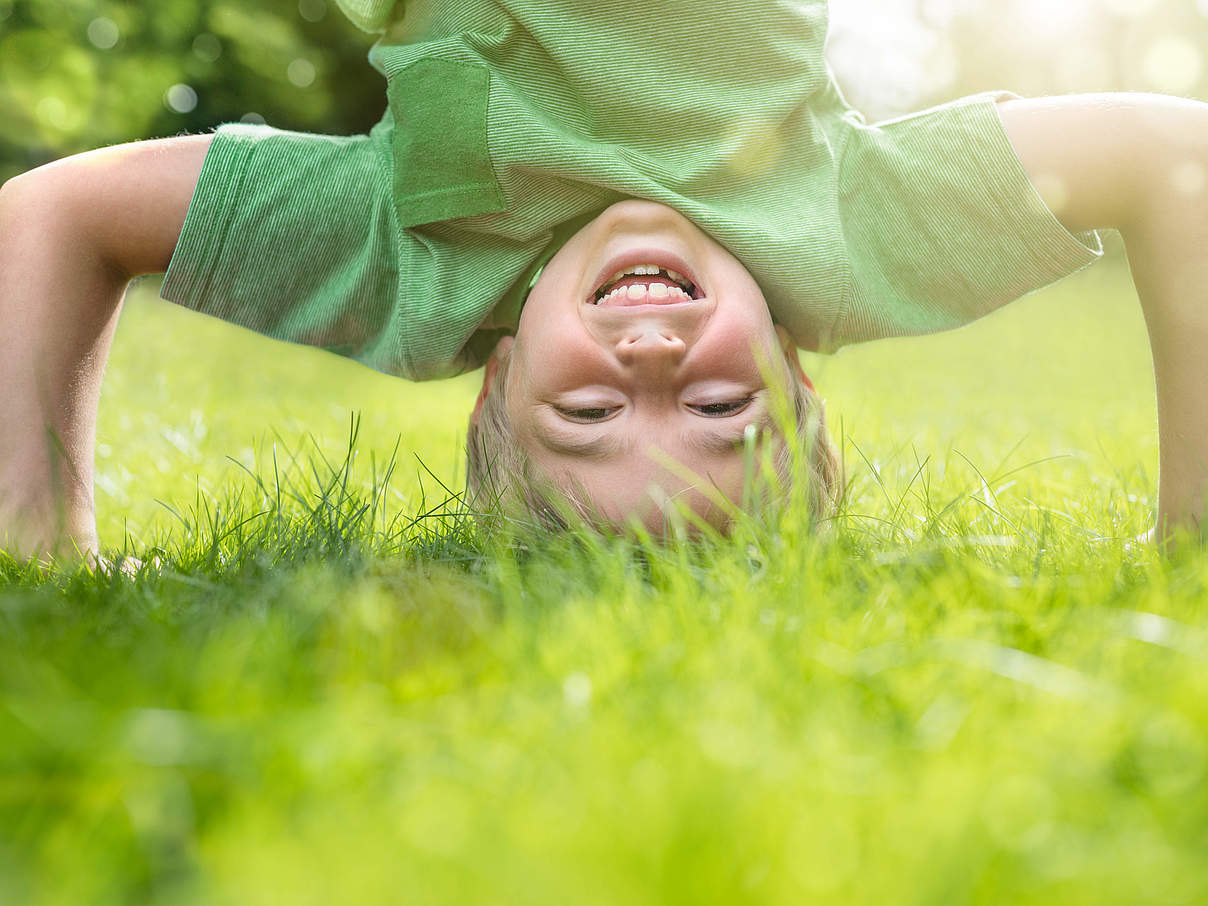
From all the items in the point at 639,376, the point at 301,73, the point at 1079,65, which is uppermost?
the point at 639,376

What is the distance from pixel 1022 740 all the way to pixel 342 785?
602 millimetres

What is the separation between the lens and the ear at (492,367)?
2426 mm

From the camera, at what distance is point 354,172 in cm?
230

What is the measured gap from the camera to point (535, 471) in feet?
7.07

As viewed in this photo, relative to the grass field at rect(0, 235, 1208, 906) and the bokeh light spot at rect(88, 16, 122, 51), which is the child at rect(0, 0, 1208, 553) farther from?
the bokeh light spot at rect(88, 16, 122, 51)

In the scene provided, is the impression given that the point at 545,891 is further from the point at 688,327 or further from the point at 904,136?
the point at 904,136

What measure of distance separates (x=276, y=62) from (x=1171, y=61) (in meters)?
15.2

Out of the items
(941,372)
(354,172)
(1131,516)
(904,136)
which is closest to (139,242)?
(354,172)

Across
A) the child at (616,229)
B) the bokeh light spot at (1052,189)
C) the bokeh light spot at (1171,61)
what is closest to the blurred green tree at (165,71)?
the child at (616,229)

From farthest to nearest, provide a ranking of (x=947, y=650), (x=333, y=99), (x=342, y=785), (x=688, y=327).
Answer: (x=333, y=99) < (x=688, y=327) < (x=947, y=650) < (x=342, y=785)

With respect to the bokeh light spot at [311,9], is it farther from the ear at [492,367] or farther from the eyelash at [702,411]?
the eyelash at [702,411]

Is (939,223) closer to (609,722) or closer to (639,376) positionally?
(639,376)

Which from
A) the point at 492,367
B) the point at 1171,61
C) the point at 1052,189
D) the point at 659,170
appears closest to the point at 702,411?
the point at 659,170

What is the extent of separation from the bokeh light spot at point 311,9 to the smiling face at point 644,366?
1340 centimetres
